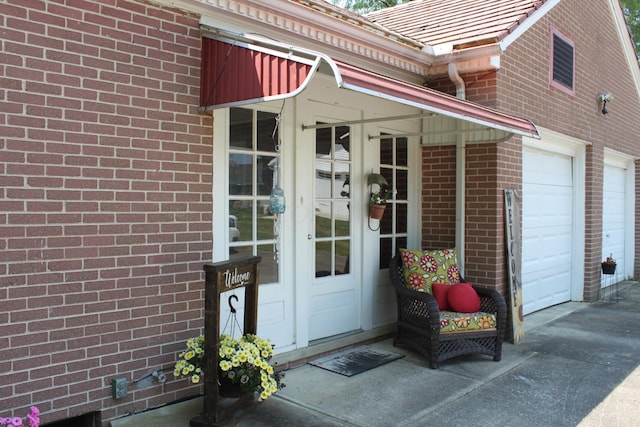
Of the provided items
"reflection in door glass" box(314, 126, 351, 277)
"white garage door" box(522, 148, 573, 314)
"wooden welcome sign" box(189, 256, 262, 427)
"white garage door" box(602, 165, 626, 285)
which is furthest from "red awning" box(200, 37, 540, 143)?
"white garage door" box(602, 165, 626, 285)

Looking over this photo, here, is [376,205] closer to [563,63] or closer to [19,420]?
[19,420]

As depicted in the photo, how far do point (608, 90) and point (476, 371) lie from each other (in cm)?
659

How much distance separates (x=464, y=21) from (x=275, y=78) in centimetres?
392

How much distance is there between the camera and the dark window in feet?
23.7

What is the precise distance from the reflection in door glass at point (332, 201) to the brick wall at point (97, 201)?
1.48 metres

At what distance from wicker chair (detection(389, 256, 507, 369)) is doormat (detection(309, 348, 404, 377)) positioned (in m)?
0.29

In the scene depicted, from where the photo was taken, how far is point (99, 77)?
338 centimetres

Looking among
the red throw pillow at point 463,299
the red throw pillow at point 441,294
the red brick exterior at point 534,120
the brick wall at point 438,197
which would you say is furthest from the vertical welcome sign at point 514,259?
the red throw pillow at point 441,294

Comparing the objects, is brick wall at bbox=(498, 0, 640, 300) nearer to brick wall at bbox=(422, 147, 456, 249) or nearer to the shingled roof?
the shingled roof

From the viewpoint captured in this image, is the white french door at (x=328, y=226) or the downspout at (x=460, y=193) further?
the downspout at (x=460, y=193)

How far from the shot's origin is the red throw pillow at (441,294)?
5.20m

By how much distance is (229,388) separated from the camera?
359 centimetres

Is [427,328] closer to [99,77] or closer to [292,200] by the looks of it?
[292,200]

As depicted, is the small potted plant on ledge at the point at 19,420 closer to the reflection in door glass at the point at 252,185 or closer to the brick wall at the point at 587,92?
the reflection in door glass at the point at 252,185
